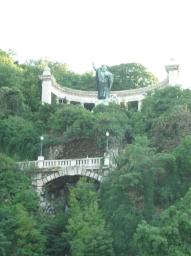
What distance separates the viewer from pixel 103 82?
6184cm

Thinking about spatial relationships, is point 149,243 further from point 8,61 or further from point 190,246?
point 8,61

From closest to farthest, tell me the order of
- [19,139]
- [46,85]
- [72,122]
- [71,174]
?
[71,174] → [19,139] → [72,122] → [46,85]

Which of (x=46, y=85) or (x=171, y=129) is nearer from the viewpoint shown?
(x=171, y=129)

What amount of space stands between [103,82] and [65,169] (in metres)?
17.9

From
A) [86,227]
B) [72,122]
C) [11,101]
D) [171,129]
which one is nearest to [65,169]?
[72,122]

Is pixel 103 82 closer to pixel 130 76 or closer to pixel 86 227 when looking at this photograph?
pixel 130 76

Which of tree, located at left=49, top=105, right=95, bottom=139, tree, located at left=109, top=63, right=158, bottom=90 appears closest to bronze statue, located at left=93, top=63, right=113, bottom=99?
tree, located at left=109, top=63, right=158, bottom=90

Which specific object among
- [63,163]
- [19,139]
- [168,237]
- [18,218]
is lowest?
[168,237]

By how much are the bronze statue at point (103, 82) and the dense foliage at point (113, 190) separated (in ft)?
29.3

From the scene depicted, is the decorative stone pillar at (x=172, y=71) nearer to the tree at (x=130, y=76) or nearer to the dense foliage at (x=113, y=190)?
the tree at (x=130, y=76)

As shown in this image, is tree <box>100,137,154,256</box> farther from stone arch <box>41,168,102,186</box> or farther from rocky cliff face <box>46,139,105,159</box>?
rocky cliff face <box>46,139,105,159</box>

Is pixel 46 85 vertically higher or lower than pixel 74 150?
higher

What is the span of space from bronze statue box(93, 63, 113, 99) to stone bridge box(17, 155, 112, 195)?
17217 millimetres

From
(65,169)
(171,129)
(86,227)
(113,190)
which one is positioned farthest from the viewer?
(65,169)
